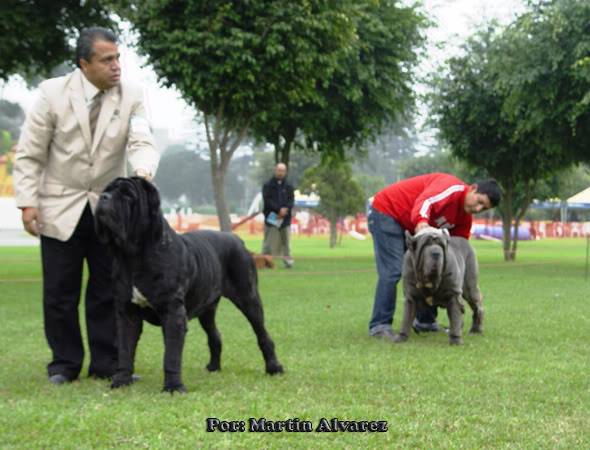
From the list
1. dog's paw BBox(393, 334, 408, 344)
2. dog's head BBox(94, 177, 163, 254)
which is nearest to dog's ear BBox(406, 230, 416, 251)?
dog's paw BBox(393, 334, 408, 344)

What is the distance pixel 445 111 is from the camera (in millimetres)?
29453

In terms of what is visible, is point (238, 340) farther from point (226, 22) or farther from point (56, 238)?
point (226, 22)

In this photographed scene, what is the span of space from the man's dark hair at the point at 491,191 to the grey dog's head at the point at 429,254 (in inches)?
20.1

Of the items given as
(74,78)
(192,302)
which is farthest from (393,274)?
(74,78)

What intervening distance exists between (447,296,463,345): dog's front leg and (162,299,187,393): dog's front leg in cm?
360

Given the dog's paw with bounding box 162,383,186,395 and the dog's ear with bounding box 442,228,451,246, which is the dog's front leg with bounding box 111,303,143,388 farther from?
the dog's ear with bounding box 442,228,451,246

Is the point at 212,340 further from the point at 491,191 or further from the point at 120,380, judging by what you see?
the point at 491,191

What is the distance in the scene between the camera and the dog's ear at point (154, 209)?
595 cm

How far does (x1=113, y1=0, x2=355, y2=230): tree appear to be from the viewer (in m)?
18.7

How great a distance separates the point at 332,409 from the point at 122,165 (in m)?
2.53

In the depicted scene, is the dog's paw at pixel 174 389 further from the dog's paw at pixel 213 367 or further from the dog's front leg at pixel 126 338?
the dog's paw at pixel 213 367

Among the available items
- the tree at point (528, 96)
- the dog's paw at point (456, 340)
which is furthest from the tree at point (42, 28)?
the dog's paw at point (456, 340)

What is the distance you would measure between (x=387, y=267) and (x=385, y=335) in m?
0.70

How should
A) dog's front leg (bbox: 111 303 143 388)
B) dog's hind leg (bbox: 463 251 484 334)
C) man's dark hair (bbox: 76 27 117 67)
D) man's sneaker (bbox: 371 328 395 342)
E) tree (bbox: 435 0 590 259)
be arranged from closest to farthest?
dog's front leg (bbox: 111 303 143 388) < man's dark hair (bbox: 76 27 117 67) < man's sneaker (bbox: 371 328 395 342) < dog's hind leg (bbox: 463 251 484 334) < tree (bbox: 435 0 590 259)
